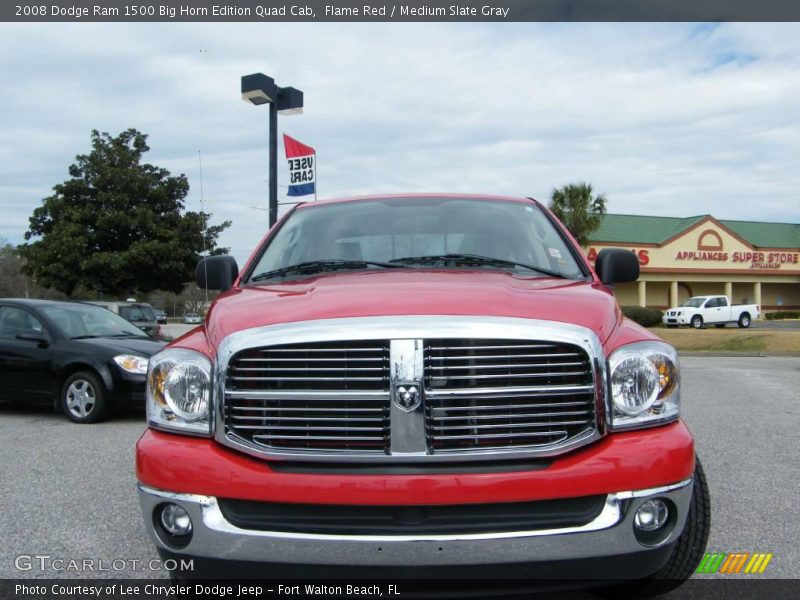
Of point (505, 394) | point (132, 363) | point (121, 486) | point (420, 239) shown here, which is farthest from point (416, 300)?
point (132, 363)

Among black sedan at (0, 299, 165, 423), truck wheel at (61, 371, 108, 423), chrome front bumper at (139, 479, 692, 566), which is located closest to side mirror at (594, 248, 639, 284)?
chrome front bumper at (139, 479, 692, 566)

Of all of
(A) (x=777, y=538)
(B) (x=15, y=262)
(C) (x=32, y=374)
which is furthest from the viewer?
(B) (x=15, y=262)

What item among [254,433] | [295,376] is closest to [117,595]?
[254,433]

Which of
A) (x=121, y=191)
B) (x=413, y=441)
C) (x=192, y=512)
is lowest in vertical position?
(x=192, y=512)

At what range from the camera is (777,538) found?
3807 mm

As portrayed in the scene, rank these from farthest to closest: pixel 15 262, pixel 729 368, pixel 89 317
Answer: pixel 15 262
pixel 729 368
pixel 89 317

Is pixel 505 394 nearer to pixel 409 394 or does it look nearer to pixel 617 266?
pixel 409 394

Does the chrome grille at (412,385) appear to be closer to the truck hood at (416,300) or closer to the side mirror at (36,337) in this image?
the truck hood at (416,300)

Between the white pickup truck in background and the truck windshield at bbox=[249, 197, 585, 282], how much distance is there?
33.9 meters

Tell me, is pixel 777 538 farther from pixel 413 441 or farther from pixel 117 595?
pixel 117 595

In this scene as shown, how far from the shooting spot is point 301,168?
42.5ft

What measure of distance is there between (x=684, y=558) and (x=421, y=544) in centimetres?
112

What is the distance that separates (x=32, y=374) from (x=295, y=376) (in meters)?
6.81

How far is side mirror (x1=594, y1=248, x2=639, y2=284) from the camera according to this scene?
403 centimetres
